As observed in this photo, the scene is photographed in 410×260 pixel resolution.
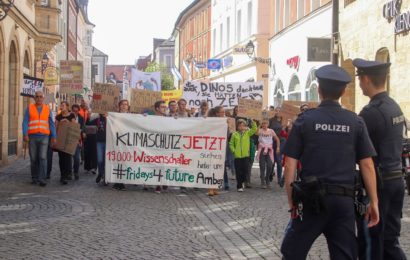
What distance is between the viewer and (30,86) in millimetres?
18750

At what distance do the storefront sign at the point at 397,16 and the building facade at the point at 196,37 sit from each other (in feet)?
99.6

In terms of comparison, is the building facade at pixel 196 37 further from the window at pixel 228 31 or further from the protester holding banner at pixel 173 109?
the protester holding banner at pixel 173 109

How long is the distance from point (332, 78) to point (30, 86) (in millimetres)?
15185

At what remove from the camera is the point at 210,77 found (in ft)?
175

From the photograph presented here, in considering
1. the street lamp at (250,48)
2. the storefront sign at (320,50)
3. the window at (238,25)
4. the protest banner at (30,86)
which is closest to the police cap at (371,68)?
the protest banner at (30,86)

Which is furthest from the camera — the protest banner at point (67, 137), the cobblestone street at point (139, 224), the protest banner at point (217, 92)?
the protest banner at point (217, 92)

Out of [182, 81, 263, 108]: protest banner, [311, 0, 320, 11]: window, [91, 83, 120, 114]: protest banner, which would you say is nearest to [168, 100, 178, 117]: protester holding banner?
[91, 83, 120, 114]: protest banner

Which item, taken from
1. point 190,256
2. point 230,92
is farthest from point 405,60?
point 190,256

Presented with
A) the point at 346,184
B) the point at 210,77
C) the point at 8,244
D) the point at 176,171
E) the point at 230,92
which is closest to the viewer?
the point at 346,184

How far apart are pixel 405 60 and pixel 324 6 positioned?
763 cm

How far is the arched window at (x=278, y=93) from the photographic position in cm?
3221

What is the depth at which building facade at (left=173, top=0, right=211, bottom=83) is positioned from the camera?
56466 mm

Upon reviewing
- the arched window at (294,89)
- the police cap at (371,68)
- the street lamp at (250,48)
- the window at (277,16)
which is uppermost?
the window at (277,16)

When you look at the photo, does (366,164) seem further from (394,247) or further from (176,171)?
(176,171)
